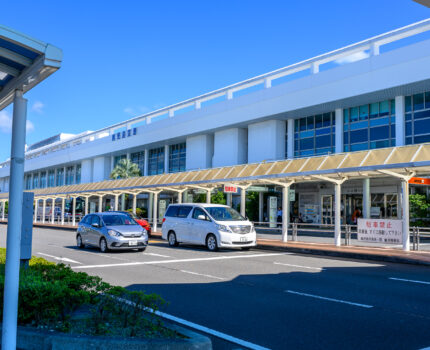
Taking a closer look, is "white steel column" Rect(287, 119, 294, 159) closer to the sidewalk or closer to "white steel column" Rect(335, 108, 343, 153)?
"white steel column" Rect(335, 108, 343, 153)

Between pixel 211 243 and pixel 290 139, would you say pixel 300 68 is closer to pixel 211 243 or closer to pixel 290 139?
pixel 290 139

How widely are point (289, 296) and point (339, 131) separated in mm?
32386

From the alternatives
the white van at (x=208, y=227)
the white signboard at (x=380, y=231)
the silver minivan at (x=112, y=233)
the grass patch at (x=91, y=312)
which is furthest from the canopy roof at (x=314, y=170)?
the grass patch at (x=91, y=312)

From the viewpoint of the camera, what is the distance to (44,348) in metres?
4.42

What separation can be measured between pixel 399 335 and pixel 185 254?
10.9 metres

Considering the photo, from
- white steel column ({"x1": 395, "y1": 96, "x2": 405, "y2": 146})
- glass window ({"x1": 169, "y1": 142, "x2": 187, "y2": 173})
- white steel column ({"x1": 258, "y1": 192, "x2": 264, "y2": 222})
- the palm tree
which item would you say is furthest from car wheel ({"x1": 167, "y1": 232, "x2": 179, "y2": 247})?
the palm tree

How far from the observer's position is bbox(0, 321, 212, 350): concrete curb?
4309 millimetres

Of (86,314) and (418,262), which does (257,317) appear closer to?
(86,314)

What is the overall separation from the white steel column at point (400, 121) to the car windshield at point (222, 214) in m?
20.9

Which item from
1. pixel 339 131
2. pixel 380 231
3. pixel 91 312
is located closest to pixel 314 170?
pixel 380 231

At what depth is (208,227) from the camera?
56.8 ft

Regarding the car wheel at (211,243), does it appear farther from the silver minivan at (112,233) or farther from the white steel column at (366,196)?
the white steel column at (366,196)

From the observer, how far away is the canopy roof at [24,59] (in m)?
3.70

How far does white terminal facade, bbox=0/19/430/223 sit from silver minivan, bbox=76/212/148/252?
16090mm
